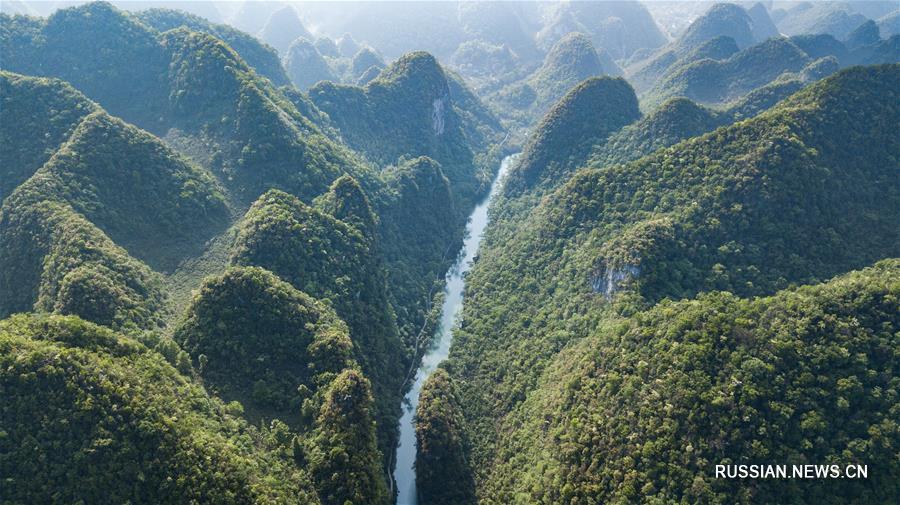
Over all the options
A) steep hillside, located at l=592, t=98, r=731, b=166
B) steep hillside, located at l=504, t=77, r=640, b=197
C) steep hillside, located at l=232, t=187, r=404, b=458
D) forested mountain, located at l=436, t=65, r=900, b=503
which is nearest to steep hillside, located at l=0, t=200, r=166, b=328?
steep hillside, located at l=232, t=187, r=404, b=458

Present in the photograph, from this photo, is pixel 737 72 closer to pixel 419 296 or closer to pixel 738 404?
pixel 419 296

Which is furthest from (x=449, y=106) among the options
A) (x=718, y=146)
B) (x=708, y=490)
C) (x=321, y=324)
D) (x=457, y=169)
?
(x=708, y=490)

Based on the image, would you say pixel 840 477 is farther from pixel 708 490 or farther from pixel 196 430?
pixel 196 430

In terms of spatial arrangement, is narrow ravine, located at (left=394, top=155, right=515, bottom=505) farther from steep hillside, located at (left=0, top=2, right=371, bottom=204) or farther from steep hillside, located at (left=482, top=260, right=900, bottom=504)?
steep hillside, located at (left=0, top=2, right=371, bottom=204)

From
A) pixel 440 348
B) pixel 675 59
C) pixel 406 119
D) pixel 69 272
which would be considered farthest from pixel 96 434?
pixel 675 59

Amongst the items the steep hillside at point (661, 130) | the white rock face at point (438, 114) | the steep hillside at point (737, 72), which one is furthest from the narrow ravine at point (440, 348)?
the steep hillside at point (737, 72)

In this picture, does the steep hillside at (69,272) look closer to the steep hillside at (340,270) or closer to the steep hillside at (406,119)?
the steep hillside at (340,270)
